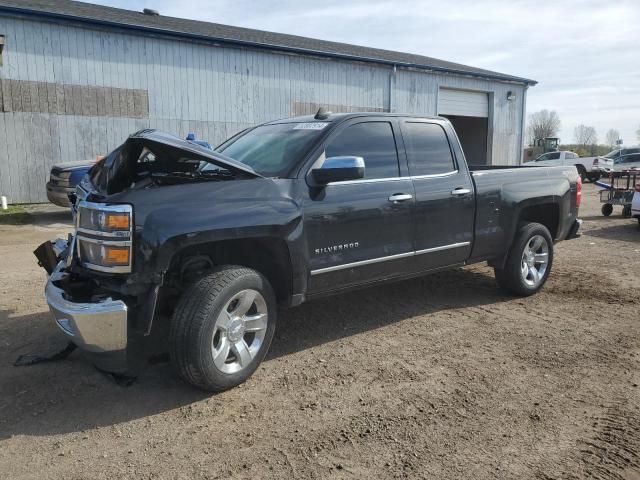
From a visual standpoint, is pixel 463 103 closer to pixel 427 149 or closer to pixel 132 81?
pixel 132 81

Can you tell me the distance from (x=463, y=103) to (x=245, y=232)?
70.7 feet

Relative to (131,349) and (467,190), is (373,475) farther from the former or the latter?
(467,190)

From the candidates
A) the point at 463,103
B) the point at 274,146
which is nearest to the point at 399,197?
the point at 274,146

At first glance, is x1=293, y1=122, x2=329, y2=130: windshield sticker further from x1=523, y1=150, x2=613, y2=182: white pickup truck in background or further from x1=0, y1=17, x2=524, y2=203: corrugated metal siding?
x1=523, y1=150, x2=613, y2=182: white pickup truck in background

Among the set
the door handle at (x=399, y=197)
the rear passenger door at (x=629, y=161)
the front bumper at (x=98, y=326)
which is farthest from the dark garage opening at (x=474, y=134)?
the front bumper at (x=98, y=326)

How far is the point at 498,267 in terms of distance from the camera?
5.74 metres

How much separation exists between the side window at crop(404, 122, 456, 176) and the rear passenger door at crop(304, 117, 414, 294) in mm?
163

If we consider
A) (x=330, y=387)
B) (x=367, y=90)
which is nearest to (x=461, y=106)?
(x=367, y=90)

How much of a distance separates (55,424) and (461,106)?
22470 mm

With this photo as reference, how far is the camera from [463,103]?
76.0 feet

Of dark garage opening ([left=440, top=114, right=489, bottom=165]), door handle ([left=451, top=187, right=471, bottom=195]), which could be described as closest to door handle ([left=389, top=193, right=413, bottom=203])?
door handle ([left=451, top=187, right=471, bottom=195])

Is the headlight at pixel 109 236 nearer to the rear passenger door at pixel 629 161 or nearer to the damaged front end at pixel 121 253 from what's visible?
the damaged front end at pixel 121 253

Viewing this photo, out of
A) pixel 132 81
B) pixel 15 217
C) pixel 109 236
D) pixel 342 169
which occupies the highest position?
pixel 132 81

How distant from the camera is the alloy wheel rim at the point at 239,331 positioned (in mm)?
3535
